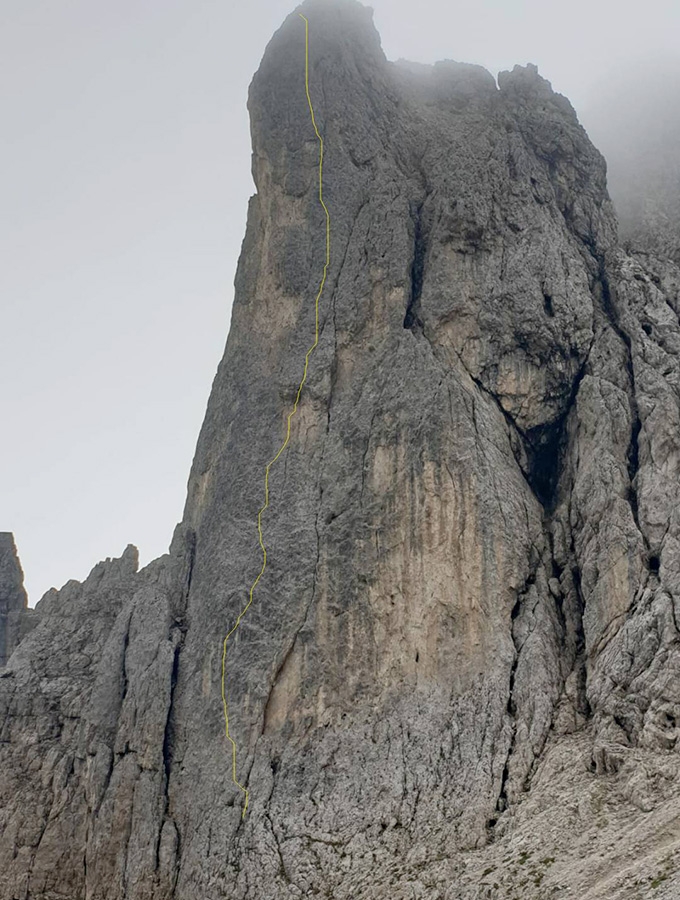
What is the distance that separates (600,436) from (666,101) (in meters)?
31.2

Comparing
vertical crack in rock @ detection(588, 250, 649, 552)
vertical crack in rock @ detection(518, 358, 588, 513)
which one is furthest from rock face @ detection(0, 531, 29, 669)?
vertical crack in rock @ detection(588, 250, 649, 552)

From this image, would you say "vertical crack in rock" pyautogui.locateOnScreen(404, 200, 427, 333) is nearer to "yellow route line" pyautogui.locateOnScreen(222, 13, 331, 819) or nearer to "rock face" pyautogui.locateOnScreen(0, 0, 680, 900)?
"rock face" pyautogui.locateOnScreen(0, 0, 680, 900)

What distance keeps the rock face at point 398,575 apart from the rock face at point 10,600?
1288 cm

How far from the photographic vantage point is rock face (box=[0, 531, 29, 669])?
70.3 meters

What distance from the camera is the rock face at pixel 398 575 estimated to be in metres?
42.4

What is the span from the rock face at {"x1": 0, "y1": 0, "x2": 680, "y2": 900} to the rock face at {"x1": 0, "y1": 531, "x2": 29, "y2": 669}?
42.3 ft

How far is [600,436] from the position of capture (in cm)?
5016

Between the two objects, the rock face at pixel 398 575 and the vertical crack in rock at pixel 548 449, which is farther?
the vertical crack in rock at pixel 548 449

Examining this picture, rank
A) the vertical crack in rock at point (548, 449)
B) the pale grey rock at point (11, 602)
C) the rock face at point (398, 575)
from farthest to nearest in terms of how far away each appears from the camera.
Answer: the pale grey rock at point (11, 602) < the vertical crack in rock at point (548, 449) < the rock face at point (398, 575)

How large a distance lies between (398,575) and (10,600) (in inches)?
1334

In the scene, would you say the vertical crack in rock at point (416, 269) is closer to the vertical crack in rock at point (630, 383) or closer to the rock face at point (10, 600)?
the vertical crack in rock at point (630, 383)

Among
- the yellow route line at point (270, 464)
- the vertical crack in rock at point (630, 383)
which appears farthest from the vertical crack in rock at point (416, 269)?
the vertical crack in rock at point (630, 383)

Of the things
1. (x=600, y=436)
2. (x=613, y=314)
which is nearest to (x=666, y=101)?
(x=613, y=314)

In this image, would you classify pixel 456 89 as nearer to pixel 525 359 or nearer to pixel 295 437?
pixel 525 359
